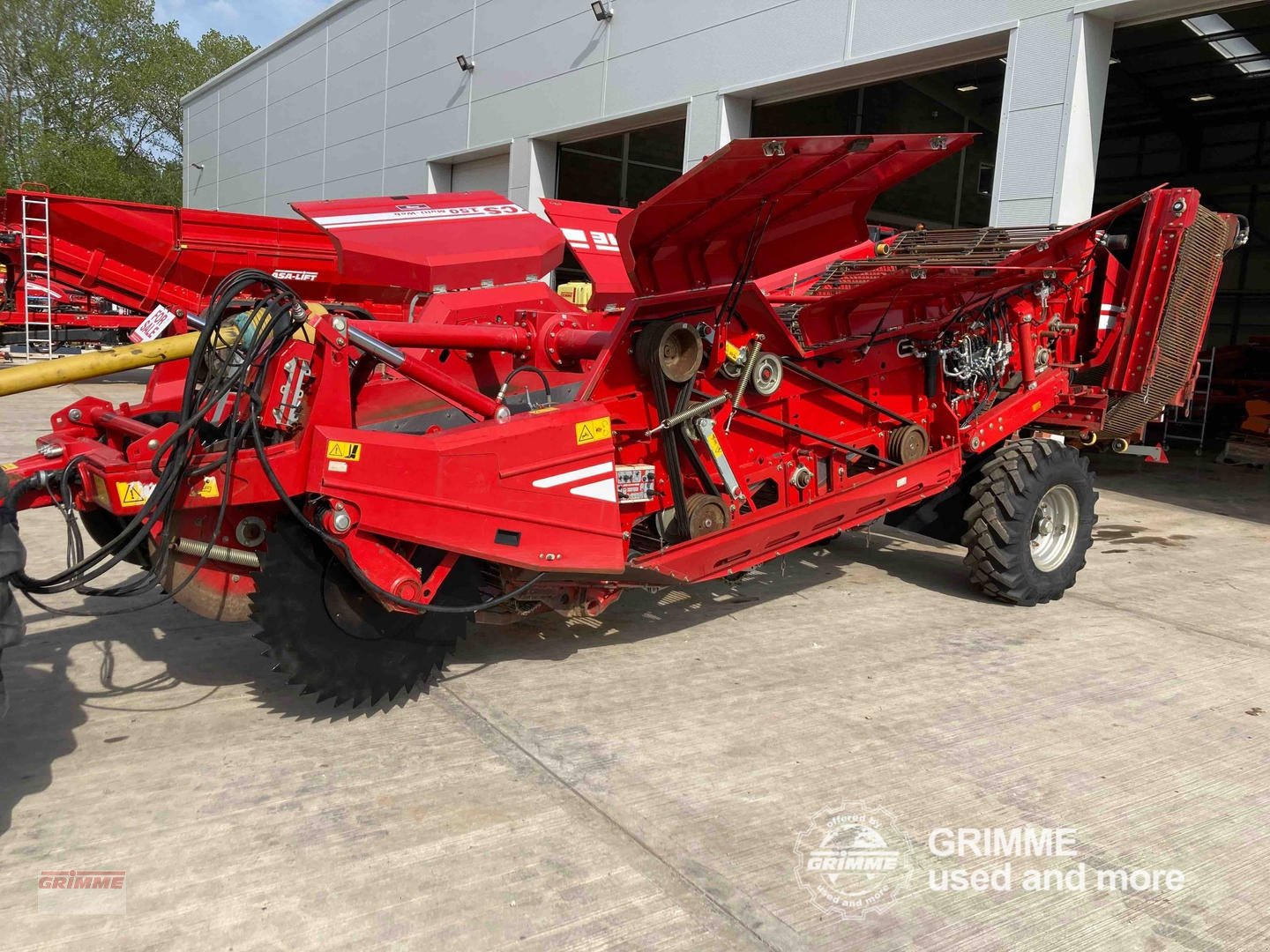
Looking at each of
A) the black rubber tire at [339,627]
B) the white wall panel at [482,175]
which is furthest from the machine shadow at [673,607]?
the white wall panel at [482,175]

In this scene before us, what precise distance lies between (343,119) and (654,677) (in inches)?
735

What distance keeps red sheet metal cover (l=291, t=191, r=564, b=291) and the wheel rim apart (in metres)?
3.32

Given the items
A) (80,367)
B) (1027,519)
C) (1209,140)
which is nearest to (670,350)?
(80,367)

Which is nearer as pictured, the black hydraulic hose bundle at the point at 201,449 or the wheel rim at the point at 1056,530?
the black hydraulic hose bundle at the point at 201,449

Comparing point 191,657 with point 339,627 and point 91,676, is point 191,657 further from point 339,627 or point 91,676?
point 339,627

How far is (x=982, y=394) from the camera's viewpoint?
18.8 feet

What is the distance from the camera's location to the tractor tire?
17.6ft

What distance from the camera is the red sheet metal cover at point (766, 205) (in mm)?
3672

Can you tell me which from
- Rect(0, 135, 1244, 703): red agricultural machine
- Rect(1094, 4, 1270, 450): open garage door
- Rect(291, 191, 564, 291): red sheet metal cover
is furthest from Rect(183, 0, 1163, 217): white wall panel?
Rect(1094, 4, 1270, 450): open garage door

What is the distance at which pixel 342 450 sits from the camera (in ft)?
10.6

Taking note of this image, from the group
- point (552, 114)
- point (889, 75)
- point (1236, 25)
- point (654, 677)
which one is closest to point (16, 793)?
point (654, 677)

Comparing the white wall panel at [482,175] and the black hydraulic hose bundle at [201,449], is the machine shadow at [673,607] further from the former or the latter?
the white wall panel at [482,175]

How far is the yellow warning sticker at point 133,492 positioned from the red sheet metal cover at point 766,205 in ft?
6.68

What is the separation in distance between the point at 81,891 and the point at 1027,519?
4699 millimetres
